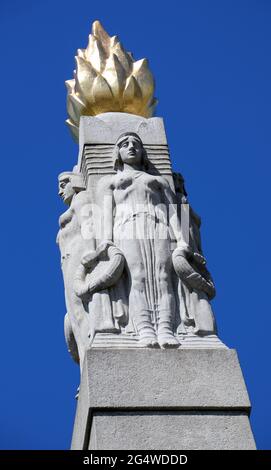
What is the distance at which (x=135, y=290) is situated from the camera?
57.0ft

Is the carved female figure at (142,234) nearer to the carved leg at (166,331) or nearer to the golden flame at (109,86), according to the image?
the carved leg at (166,331)

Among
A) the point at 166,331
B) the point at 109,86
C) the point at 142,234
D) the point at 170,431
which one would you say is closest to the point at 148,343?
the point at 166,331

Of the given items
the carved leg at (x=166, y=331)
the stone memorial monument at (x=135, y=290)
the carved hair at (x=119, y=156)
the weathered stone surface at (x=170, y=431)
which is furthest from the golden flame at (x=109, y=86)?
the weathered stone surface at (x=170, y=431)

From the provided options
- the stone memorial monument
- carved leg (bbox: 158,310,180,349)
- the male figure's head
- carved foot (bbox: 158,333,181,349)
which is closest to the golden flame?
the stone memorial monument

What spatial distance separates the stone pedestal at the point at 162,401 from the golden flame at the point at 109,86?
4.85 metres

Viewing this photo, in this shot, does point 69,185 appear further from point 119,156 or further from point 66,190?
point 119,156

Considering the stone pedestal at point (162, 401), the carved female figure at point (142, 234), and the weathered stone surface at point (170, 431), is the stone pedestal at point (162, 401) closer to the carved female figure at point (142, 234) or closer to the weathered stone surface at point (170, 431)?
the weathered stone surface at point (170, 431)

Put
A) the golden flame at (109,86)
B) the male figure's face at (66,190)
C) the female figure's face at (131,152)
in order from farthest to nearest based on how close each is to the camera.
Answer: the golden flame at (109,86)
the male figure's face at (66,190)
the female figure's face at (131,152)

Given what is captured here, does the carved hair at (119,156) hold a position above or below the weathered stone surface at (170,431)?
above

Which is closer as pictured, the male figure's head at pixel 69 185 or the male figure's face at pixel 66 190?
the male figure's head at pixel 69 185

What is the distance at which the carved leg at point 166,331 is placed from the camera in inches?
662

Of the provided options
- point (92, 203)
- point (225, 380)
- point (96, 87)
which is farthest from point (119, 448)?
point (96, 87)
